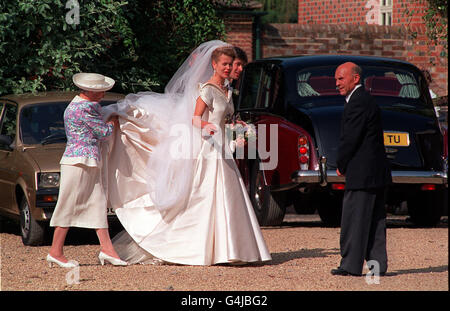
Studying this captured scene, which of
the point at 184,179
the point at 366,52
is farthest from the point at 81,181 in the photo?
the point at 366,52

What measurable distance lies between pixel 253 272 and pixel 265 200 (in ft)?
13.4

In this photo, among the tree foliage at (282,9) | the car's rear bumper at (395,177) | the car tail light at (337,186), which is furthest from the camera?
the tree foliage at (282,9)

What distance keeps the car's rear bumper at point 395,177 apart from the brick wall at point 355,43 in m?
11.2

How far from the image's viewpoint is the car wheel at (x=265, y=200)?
1241cm

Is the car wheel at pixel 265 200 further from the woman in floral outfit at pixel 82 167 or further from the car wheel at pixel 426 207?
the woman in floral outfit at pixel 82 167

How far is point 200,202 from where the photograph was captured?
8.88 meters

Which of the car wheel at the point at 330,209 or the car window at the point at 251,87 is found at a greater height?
the car window at the point at 251,87

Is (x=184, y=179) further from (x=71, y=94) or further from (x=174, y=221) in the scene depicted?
(x=71, y=94)

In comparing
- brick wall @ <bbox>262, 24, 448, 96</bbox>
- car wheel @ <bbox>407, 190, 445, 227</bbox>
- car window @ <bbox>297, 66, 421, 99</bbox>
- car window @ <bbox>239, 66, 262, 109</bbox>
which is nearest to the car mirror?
car window @ <bbox>239, 66, 262, 109</bbox>

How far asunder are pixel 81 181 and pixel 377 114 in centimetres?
272

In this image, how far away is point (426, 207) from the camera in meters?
13.0

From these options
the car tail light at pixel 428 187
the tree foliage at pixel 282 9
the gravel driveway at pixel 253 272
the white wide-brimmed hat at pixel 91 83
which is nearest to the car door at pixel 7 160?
the gravel driveway at pixel 253 272

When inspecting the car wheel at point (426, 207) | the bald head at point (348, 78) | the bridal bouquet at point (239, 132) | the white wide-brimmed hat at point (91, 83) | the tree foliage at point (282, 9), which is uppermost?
the bald head at point (348, 78)

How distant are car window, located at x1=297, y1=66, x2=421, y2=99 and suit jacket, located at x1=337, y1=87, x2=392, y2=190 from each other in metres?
4.54
